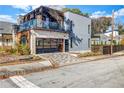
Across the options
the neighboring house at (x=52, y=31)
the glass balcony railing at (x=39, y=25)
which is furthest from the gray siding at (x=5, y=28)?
the glass balcony railing at (x=39, y=25)

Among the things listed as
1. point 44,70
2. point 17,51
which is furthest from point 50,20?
point 44,70

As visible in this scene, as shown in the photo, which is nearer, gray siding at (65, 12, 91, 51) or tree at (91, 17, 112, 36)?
gray siding at (65, 12, 91, 51)

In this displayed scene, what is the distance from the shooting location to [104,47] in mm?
24141

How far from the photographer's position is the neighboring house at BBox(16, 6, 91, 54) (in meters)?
18.2

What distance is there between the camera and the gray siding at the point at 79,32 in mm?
22828

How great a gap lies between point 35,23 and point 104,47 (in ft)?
37.1

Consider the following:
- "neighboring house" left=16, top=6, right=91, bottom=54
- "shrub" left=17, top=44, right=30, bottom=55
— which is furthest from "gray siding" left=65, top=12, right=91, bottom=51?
"shrub" left=17, top=44, right=30, bottom=55

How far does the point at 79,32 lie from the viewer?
2380 centimetres

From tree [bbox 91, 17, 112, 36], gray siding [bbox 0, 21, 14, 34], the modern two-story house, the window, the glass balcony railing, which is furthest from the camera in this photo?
tree [bbox 91, 17, 112, 36]

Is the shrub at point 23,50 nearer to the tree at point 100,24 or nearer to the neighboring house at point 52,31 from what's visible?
the neighboring house at point 52,31

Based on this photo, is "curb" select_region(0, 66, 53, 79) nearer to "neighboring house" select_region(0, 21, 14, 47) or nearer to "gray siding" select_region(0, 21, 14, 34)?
"neighboring house" select_region(0, 21, 14, 47)
